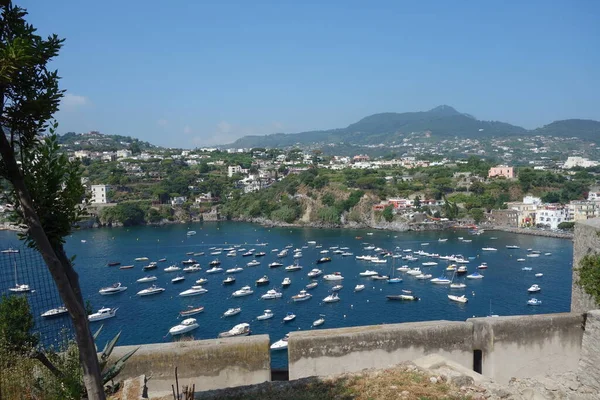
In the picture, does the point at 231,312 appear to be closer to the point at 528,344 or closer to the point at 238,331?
the point at 238,331

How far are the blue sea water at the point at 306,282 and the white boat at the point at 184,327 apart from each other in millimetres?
343

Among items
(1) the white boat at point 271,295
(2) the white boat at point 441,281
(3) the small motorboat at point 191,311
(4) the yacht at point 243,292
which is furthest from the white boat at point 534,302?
(3) the small motorboat at point 191,311

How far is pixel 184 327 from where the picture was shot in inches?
834

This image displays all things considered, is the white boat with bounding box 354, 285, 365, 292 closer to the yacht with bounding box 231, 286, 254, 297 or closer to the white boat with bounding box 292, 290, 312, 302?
the white boat with bounding box 292, 290, 312, 302

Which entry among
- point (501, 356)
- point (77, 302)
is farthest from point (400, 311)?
point (77, 302)

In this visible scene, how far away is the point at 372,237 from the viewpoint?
47.7m

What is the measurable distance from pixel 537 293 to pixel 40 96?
29.2 meters

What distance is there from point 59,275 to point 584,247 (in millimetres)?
4497

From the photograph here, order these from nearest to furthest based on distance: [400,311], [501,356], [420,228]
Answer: [501,356]
[400,311]
[420,228]

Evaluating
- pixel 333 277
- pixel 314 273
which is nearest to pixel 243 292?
pixel 314 273

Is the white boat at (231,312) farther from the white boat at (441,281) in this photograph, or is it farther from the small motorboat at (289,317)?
the white boat at (441,281)

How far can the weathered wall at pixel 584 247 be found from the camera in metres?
4.46

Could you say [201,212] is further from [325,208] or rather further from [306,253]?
[306,253]

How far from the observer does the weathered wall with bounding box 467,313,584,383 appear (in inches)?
154
